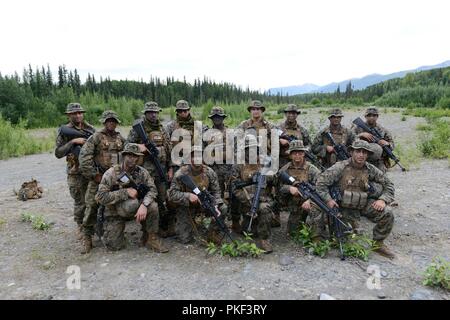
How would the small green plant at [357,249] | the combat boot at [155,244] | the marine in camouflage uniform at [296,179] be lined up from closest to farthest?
the small green plant at [357,249]
the combat boot at [155,244]
the marine in camouflage uniform at [296,179]

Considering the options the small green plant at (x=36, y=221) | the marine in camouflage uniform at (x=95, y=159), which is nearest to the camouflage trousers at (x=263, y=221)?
the marine in camouflage uniform at (x=95, y=159)

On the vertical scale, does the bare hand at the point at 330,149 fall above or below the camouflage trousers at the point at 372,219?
above

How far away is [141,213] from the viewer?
16.9 feet

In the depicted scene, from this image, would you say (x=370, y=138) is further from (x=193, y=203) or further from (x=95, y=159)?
(x=95, y=159)

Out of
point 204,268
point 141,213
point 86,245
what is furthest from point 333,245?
point 86,245

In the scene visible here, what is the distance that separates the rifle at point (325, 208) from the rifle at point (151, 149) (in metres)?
2.04

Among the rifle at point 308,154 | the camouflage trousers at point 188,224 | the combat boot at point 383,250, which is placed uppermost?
the rifle at point 308,154

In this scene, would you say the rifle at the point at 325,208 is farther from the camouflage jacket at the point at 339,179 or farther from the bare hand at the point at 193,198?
the bare hand at the point at 193,198

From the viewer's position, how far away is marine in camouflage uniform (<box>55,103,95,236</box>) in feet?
18.7

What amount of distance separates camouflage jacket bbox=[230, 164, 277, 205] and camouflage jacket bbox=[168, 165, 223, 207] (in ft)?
1.24

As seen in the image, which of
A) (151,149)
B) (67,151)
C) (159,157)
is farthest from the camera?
(159,157)

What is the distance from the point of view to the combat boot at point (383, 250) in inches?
199

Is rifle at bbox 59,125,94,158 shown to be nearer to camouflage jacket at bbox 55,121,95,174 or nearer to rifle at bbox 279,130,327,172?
camouflage jacket at bbox 55,121,95,174

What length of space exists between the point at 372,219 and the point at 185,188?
2.95m
